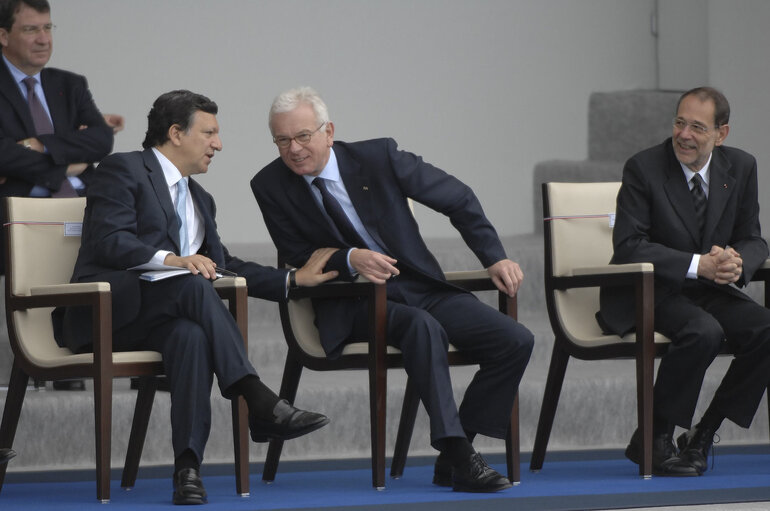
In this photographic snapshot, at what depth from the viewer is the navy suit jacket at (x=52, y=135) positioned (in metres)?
4.38

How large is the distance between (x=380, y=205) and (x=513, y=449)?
0.81 metres

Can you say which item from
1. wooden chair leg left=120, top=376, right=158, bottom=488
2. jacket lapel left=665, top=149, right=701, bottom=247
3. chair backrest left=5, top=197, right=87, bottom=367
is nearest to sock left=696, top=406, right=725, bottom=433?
jacket lapel left=665, top=149, right=701, bottom=247

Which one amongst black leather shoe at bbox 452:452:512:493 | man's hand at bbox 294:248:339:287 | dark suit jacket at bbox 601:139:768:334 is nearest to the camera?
black leather shoe at bbox 452:452:512:493

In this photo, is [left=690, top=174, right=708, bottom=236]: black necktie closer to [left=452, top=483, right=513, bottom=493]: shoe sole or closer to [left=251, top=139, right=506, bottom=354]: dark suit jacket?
Result: [left=251, top=139, right=506, bottom=354]: dark suit jacket

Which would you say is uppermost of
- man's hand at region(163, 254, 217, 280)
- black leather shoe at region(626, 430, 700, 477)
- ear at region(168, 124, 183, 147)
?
ear at region(168, 124, 183, 147)

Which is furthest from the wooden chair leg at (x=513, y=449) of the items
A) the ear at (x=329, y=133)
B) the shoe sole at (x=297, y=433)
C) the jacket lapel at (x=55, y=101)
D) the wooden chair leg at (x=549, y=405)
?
the jacket lapel at (x=55, y=101)

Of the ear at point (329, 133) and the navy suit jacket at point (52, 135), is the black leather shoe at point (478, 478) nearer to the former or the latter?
the ear at point (329, 133)

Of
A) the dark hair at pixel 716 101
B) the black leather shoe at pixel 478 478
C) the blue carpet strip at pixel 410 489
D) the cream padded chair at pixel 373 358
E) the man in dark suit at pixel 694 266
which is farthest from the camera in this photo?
the dark hair at pixel 716 101

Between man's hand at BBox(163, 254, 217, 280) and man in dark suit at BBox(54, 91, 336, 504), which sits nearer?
man in dark suit at BBox(54, 91, 336, 504)

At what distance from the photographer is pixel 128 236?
3.66 meters

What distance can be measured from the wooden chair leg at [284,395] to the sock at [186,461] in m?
0.44

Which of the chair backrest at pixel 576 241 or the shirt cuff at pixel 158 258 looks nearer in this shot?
the shirt cuff at pixel 158 258

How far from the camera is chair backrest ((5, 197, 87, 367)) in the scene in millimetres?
3764

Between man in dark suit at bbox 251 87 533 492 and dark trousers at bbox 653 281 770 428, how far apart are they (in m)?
0.45
